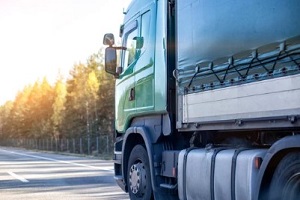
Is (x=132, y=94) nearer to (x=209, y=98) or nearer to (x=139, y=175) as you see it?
(x=139, y=175)

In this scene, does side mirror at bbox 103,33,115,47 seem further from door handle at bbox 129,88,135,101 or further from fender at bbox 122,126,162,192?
fender at bbox 122,126,162,192

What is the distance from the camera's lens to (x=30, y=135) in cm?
9012

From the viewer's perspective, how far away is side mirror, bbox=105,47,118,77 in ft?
27.2

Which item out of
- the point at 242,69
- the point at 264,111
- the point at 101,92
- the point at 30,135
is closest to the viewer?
the point at 264,111

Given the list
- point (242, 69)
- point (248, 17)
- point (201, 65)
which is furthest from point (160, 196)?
point (248, 17)

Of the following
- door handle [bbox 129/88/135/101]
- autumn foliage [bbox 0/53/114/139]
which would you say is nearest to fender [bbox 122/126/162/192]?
door handle [bbox 129/88/135/101]

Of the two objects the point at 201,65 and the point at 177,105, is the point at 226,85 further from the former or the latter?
the point at 177,105

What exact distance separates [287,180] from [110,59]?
462 cm

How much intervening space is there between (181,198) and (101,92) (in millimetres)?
45613

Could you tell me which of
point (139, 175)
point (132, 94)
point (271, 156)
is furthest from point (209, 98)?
point (132, 94)

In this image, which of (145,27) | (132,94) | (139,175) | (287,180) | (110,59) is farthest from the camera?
(110,59)

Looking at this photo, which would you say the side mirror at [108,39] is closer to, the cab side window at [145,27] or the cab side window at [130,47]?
the cab side window at [130,47]

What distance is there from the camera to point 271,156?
4.46m

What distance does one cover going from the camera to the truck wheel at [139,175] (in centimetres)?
723
